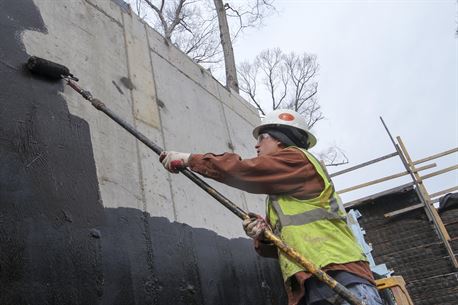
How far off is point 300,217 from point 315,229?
11 centimetres

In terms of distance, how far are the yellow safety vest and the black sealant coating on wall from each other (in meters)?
0.79

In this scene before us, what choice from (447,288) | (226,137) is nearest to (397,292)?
(226,137)

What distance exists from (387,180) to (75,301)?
878cm

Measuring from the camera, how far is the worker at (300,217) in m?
2.13

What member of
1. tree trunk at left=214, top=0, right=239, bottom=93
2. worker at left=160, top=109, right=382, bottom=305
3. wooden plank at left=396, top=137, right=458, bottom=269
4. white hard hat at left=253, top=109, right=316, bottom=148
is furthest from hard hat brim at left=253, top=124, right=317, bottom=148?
wooden plank at left=396, top=137, right=458, bottom=269

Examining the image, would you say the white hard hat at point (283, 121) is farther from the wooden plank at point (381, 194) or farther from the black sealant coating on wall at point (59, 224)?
the wooden plank at point (381, 194)

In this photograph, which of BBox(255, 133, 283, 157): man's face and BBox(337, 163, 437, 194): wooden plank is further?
BBox(337, 163, 437, 194): wooden plank

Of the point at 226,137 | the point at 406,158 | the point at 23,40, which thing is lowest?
the point at 23,40

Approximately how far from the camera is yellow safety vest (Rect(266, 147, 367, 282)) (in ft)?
7.07

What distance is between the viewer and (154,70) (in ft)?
11.9

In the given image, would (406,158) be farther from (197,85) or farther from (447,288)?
(197,85)

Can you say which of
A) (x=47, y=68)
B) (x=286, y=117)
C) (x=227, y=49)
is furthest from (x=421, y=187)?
(x=47, y=68)

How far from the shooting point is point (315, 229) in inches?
87.5

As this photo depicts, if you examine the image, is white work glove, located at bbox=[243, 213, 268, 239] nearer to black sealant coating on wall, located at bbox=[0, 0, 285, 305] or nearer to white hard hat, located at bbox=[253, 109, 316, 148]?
black sealant coating on wall, located at bbox=[0, 0, 285, 305]
